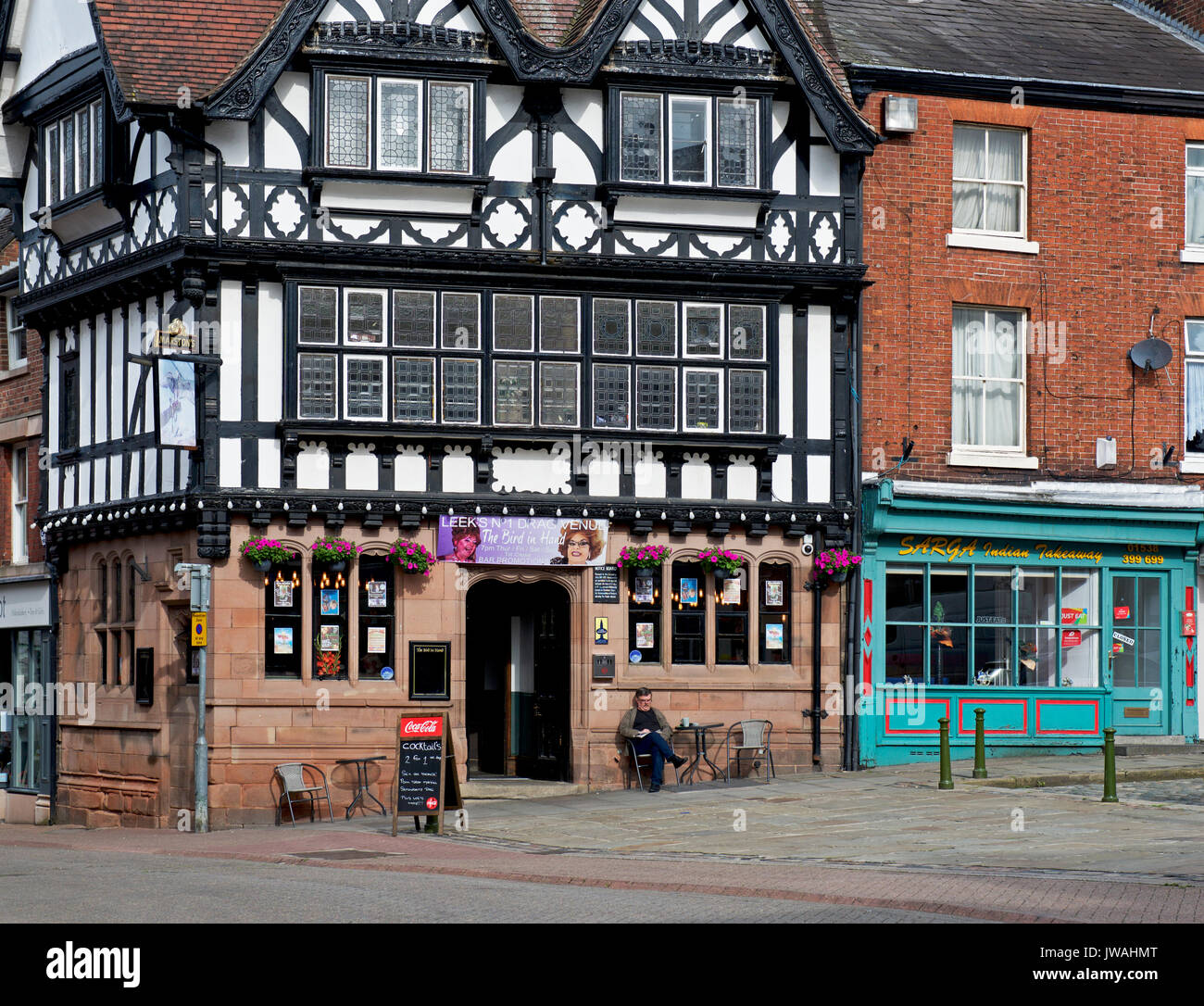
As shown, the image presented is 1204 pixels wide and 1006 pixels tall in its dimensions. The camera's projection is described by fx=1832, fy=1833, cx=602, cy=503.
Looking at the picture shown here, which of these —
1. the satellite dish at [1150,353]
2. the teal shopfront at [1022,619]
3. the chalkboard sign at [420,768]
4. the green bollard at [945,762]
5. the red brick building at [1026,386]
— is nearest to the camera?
the chalkboard sign at [420,768]

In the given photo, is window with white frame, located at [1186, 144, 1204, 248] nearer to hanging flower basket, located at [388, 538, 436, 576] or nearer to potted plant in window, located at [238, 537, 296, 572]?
hanging flower basket, located at [388, 538, 436, 576]

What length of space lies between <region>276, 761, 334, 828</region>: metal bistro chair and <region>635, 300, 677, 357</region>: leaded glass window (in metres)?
6.93

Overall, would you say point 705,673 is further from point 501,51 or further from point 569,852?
point 501,51

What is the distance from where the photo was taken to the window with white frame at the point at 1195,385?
27000 millimetres

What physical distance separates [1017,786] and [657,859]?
6910 mm

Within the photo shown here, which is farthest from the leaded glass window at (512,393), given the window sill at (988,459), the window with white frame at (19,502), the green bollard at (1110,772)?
the window with white frame at (19,502)

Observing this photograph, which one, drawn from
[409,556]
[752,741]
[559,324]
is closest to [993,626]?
[752,741]

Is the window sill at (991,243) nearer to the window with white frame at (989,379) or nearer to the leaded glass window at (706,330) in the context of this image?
the window with white frame at (989,379)

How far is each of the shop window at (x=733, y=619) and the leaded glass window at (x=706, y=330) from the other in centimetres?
298

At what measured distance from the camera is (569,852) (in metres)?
18.6

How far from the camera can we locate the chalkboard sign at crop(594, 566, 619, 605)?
2433 centimetres

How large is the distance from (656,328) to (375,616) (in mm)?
5302

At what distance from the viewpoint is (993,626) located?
26.0 metres
